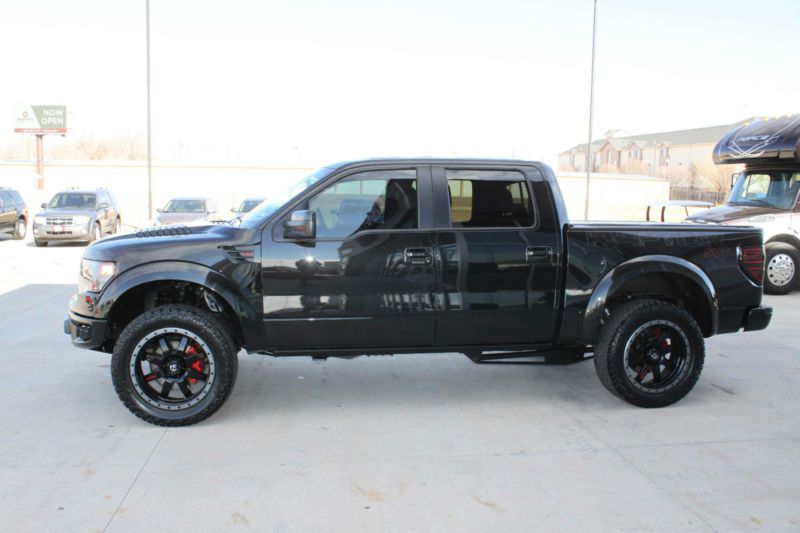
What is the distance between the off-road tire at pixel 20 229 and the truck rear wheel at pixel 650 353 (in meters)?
20.0

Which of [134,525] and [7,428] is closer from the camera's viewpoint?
[134,525]

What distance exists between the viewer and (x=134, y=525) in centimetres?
345

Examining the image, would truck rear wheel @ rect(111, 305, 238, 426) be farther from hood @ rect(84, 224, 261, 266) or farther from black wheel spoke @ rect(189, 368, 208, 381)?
hood @ rect(84, 224, 261, 266)

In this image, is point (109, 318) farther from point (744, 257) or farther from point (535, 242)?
point (744, 257)

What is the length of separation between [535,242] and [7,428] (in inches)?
161

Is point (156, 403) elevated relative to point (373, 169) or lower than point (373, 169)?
lower

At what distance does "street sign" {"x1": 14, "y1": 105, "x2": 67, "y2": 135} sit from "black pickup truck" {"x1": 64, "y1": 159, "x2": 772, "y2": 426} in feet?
154

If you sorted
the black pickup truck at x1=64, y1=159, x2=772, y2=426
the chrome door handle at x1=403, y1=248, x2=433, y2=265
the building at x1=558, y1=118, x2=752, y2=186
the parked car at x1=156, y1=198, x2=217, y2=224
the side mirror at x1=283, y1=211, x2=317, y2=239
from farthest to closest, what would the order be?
1. the building at x1=558, y1=118, x2=752, y2=186
2. the parked car at x1=156, y1=198, x2=217, y2=224
3. the chrome door handle at x1=403, y1=248, x2=433, y2=265
4. the black pickup truck at x1=64, y1=159, x2=772, y2=426
5. the side mirror at x1=283, y1=211, x2=317, y2=239

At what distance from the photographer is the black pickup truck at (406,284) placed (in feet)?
15.8

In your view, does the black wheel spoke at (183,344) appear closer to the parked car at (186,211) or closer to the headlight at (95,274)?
the headlight at (95,274)

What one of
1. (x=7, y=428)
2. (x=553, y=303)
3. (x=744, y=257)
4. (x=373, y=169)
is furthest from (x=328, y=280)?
(x=744, y=257)

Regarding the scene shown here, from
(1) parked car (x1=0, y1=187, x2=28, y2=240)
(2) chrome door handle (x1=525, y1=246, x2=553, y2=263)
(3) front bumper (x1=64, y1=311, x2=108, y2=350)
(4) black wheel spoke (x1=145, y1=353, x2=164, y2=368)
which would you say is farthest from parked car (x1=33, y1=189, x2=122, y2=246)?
(2) chrome door handle (x1=525, y1=246, x2=553, y2=263)

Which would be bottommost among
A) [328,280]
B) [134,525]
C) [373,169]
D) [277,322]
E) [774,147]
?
[134,525]

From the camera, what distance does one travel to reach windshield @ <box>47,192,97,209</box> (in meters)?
19.7
